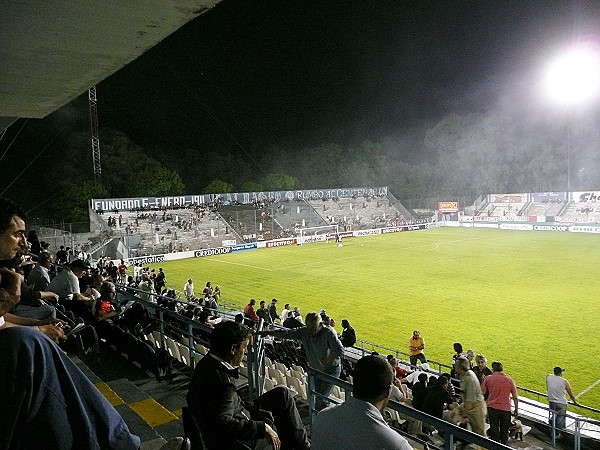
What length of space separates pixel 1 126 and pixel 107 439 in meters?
5.61

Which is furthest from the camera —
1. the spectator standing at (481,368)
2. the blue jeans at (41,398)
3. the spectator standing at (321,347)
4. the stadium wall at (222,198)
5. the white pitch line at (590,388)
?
the stadium wall at (222,198)

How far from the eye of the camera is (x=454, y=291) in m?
23.1

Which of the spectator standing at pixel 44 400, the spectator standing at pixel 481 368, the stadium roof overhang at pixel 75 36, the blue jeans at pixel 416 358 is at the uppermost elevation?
the stadium roof overhang at pixel 75 36

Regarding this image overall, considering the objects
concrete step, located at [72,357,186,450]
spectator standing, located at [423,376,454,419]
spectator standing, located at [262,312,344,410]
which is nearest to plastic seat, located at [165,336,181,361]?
concrete step, located at [72,357,186,450]

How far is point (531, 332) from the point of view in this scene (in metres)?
16.5

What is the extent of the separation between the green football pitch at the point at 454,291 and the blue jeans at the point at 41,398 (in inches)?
473

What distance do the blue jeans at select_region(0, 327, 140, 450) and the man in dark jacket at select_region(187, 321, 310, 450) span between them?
146 cm

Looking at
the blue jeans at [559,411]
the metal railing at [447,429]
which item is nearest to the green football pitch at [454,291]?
the blue jeans at [559,411]

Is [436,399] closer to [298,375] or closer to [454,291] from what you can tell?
[298,375]

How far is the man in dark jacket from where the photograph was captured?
9.70 feet

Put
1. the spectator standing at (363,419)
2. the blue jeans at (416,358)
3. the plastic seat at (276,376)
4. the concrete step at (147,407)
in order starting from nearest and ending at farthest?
the spectator standing at (363,419), the concrete step at (147,407), the plastic seat at (276,376), the blue jeans at (416,358)

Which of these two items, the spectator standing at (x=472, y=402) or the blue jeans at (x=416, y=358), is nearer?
the spectator standing at (x=472, y=402)

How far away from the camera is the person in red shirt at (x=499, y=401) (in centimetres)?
752

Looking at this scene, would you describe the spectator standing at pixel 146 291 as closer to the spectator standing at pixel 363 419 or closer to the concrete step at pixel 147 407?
the concrete step at pixel 147 407
